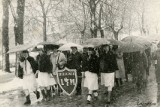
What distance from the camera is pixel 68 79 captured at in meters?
9.95

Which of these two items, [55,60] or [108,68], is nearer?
[108,68]

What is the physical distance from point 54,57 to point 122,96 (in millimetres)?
2909

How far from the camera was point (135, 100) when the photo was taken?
30.1 feet

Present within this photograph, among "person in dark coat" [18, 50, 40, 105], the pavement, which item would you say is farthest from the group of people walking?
the pavement

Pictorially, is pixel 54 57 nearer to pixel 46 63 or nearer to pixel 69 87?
pixel 46 63

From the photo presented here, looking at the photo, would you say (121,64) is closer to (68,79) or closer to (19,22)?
(68,79)

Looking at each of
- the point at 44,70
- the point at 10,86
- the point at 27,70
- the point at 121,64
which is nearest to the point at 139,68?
the point at 121,64

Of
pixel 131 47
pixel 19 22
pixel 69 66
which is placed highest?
pixel 19 22

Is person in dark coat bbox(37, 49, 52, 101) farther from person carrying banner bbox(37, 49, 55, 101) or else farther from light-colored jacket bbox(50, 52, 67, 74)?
→ light-colored jacket bbox(50, 52, 67, 74)

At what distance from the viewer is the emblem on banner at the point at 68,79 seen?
9.86 m

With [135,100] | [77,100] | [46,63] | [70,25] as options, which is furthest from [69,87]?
[70,25]

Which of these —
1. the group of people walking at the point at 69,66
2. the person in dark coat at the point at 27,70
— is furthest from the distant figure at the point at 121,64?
the person in dark coat at the point at 27,70

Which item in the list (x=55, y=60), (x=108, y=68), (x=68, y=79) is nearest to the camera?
(x=108, y=68)

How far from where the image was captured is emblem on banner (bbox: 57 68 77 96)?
9859 millimetres
